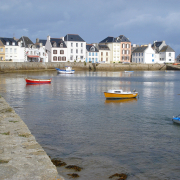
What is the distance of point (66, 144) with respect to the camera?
13430 millimetres

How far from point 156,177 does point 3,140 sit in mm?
5957

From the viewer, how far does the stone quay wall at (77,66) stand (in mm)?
77025

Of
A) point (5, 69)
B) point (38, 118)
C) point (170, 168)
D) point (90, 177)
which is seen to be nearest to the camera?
point (90, 177)

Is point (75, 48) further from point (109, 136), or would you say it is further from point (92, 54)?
point (109, 136)

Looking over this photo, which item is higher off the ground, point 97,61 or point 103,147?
point 97,61

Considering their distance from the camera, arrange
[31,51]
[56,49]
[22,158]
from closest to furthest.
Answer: [22,158], [31,51], [56,49]

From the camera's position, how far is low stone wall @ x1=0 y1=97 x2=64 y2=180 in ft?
25.5

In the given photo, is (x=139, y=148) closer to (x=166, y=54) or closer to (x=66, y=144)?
(x=66, y=144)

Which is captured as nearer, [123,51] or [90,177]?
[90,177]

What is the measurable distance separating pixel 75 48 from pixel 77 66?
341 inches

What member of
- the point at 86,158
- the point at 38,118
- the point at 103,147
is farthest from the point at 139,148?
the point at 38,118

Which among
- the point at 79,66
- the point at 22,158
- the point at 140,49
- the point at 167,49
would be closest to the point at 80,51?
the point at 79,66

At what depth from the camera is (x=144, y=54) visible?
4208 inches

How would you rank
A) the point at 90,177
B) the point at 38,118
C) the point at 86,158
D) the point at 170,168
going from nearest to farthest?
the point at 90,177, the point at 170,168, the point at 86,158, the point at 38,118
